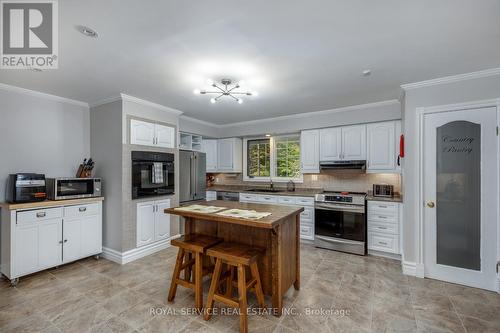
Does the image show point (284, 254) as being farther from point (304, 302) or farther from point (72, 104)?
point (72, 104)

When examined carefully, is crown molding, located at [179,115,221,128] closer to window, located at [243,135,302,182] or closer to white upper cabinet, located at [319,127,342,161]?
window, located at [243,135,302,182]

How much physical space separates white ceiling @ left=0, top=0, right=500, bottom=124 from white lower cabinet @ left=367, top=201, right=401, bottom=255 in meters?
1.73

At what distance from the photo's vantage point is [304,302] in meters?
2.35

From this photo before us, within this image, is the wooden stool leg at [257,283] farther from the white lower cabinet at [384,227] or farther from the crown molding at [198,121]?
the crown molding at [198,121]

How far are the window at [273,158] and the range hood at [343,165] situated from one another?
84 centimetres

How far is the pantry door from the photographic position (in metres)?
2.56

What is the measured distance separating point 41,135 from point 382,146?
5.28m

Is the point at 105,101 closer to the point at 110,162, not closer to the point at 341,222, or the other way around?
the point at 110,162

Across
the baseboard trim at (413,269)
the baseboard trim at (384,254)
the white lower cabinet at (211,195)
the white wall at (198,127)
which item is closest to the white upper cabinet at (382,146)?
the baseboard trim at (384,254)

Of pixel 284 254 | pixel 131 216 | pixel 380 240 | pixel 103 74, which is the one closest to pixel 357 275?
pixel 380 240

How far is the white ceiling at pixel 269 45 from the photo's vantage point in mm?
1572

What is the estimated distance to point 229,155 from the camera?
18.2 ft

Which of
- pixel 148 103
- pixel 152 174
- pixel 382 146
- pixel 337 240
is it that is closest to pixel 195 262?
pixel 152 174

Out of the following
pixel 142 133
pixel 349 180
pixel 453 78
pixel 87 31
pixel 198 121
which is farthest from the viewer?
pixel 198 121
